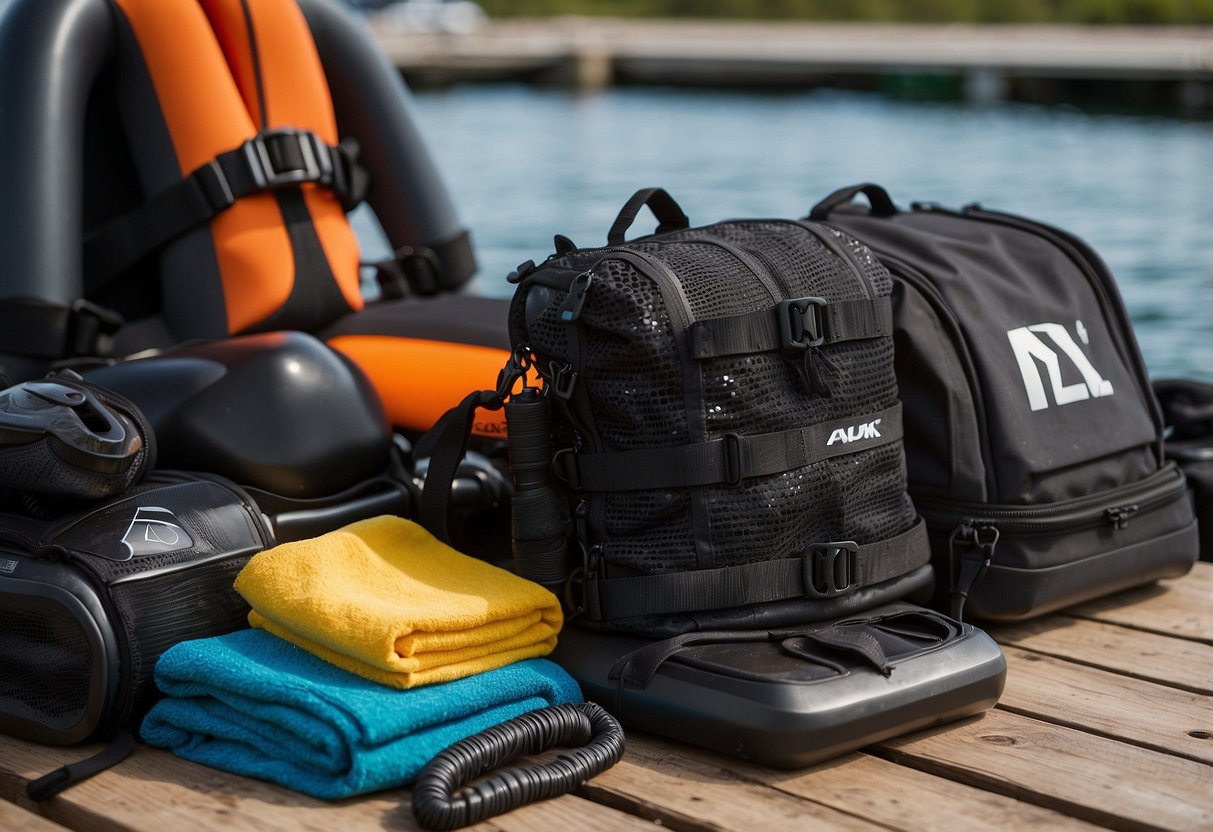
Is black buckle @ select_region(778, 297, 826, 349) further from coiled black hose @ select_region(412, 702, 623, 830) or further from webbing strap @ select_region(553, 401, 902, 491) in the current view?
coiled black hose @ select_region(412, 702, 623, 830)

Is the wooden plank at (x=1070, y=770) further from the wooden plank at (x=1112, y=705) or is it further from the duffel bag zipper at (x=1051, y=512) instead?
the duffel bag zipper at (x=1051, y=512)

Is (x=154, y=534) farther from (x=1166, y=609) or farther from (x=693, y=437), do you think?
(x=1166, y=609)

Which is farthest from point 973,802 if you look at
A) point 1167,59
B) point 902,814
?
point 1167,59

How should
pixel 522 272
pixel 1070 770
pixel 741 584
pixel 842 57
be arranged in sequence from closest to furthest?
pixel 1070 770 < pixel 741 584 < pixel 522 272 < pixel 842 57

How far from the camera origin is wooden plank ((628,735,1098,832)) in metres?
1.69

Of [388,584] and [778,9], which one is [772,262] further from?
[778,9]

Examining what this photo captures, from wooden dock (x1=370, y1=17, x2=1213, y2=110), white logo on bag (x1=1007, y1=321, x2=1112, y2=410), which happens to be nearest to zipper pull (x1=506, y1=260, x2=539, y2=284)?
white logo on bag (x1=1007, y1=321, x2=1112, y2=410)

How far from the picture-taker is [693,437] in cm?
193

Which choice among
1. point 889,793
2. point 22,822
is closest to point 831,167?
point 889,793

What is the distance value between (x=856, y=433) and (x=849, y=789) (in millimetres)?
517

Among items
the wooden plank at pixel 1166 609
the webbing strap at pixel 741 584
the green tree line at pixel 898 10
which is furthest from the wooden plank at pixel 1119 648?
the green tree line at pixel 898 10

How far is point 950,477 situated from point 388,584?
92 cm

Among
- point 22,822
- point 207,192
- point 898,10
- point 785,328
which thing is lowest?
point 22,822

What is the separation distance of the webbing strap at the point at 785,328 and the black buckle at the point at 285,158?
1.21 m
